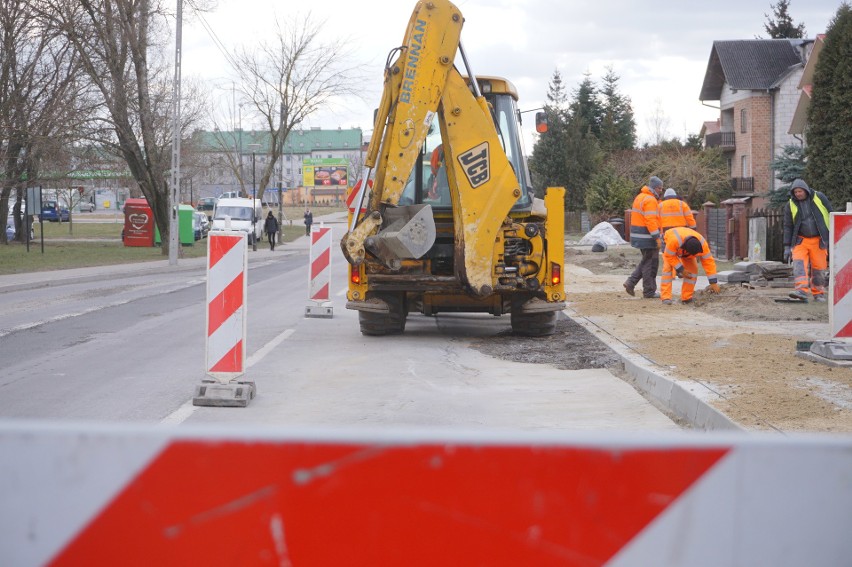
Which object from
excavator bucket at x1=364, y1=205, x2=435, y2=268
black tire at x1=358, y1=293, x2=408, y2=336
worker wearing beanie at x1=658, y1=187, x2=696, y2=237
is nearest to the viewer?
excavator bucket at x1=364, y1=205, x2=435, y2=268

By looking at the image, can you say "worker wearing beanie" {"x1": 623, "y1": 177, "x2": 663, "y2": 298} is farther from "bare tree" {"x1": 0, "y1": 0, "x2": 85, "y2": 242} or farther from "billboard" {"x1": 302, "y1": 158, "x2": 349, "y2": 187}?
"billboard" {"x1": 302, "y1": 158, "x2": 349, "y2": 187}

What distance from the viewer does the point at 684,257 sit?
1600 cm

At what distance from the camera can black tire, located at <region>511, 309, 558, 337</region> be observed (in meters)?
13.1

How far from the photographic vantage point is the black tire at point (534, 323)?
13.1 metres

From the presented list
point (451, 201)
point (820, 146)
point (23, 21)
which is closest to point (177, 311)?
point (451, 201)

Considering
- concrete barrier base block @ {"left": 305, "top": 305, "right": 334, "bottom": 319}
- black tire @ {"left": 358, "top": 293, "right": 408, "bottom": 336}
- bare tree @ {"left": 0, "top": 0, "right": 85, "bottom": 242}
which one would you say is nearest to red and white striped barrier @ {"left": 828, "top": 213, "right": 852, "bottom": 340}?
black tire @ {"left": 358, "top": 293, "right": 408, "bottom": 336}

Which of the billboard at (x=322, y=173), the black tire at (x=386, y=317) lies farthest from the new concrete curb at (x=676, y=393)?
the billboard at (x=322, y=173)

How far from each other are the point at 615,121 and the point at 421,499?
80.1 m

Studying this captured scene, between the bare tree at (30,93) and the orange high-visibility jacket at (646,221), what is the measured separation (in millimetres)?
20802

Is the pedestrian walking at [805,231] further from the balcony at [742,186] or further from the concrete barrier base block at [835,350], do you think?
the balcony at [742,186]

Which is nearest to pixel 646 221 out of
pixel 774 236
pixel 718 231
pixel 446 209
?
pixel 446 209

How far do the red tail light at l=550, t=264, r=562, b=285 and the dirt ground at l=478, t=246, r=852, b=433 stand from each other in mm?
782

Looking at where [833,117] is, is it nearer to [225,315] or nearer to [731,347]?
[731,347]

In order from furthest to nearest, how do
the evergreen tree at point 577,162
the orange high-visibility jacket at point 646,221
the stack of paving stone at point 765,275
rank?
1. the evergreen tree at point 577,162
2. the stack of paving stone at point 765,275
3. the orange high-visibility jacket at point 646,221
